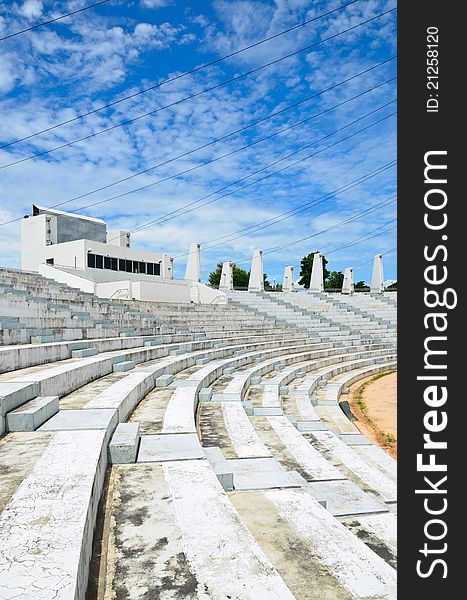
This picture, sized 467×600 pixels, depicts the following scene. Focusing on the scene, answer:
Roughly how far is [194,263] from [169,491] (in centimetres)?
3555

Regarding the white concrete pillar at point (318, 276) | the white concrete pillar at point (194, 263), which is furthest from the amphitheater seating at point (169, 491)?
the white concrete pillar at point (318, 276)

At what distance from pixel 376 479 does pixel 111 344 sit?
23.9 ft

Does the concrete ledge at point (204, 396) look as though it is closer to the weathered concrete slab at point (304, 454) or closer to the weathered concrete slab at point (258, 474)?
the weathered concrete slab at point (304, 454)

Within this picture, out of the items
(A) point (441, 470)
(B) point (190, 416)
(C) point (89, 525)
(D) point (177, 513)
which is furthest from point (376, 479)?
(C) point (89, 525)

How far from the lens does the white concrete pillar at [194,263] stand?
125ft

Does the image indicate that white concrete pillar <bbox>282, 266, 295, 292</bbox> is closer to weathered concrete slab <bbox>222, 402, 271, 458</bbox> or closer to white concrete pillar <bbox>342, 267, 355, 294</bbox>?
white concrete pillar <bbox>342, 267, 355, 294</bbox>

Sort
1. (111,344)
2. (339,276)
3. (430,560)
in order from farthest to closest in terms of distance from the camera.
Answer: (339,276), (111,344), (430,560)

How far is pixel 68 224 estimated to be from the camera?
41.9m

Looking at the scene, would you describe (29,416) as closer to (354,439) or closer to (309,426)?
(309,426)

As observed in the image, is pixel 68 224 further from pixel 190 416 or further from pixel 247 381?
pixel 190 416

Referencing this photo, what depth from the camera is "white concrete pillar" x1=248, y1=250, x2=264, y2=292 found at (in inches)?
1665

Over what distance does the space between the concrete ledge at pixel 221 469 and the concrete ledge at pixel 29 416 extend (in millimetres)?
1676

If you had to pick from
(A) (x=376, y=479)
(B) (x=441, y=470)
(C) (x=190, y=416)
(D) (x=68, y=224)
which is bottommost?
(A) (x=376, y=479)

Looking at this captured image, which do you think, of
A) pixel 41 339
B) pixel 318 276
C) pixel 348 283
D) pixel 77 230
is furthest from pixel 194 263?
pixel 41 339
